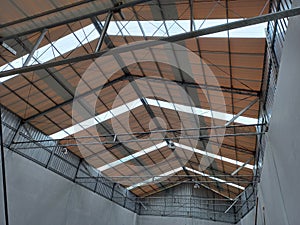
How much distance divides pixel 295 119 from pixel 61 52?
13.3 m

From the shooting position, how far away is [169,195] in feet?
128

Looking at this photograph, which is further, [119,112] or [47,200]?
[119,112]

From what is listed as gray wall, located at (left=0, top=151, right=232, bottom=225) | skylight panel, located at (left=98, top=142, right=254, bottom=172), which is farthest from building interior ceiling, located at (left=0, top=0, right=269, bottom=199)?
gray wall, located at (left=0, top=151, right=232, bottom=225)

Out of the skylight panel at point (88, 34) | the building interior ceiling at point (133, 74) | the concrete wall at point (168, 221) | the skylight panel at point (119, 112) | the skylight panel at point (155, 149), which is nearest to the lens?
the building interior ceiling at point (133, 74)

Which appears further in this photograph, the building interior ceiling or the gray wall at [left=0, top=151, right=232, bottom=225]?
the gray wall at [left=0, top=151, right=232, bottom=225]

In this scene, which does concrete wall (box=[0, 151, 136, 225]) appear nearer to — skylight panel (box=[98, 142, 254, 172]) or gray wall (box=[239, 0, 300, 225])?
skylight panel (box=[98, 142, 254, 172])

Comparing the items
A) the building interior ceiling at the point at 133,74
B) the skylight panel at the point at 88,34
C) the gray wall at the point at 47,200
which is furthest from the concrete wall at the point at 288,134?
the gray wall at the point at 47,200

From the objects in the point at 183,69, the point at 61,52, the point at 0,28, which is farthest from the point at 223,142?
the point at 0,28

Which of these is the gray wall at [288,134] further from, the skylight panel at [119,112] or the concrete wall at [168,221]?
the concrete wall at [168,221]

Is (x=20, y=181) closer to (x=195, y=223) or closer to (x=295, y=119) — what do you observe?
(x=295, y=119)

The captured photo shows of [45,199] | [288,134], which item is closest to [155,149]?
[45,199]

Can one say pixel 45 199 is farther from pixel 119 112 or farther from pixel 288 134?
pixel 288 134

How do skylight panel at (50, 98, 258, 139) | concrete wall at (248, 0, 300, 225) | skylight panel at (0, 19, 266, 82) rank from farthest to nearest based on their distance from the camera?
skylight panel at (50, 98, 258, 139) < skylight panel at (0, 19, 266, 82) < concrete wall at (248, 0, 300, 225)

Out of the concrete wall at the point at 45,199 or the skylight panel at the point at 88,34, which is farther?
the concrete wall at the point at 45,199
